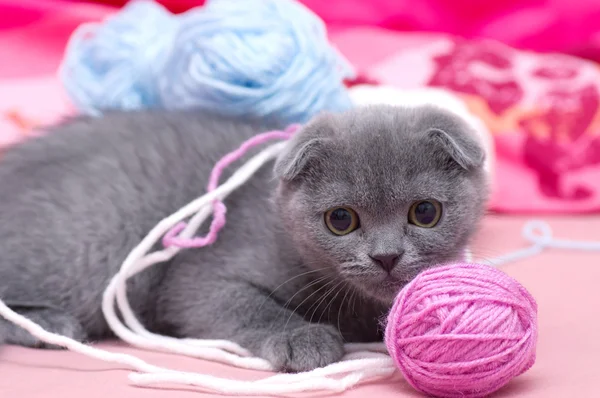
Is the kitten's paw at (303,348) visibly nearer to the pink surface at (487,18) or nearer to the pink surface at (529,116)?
the pink surface at (529,116)

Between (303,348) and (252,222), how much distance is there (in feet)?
1.04

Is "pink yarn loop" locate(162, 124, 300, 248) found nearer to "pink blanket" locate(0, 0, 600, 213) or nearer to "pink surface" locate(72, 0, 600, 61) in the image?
"pink blanket" locate(0, 0, 600, 213)

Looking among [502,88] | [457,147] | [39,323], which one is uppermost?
[457,147]

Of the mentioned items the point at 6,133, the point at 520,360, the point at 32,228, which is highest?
the point at 520,360

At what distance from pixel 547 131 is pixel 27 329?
176 centimetres

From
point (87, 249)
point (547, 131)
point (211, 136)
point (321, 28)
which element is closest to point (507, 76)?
point (547, 131)

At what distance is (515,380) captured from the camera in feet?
3.47

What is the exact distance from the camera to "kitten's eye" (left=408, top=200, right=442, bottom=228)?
3.65 feet

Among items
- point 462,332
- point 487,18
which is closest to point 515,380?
point 462,332

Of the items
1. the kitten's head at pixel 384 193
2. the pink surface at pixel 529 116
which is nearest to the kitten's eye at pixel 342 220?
the kitten's head at pixel 384 193

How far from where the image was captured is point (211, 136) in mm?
1520

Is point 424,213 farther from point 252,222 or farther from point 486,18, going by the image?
point 486,18

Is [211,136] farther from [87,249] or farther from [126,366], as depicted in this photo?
[126,366]

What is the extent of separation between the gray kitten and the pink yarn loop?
0.04m
